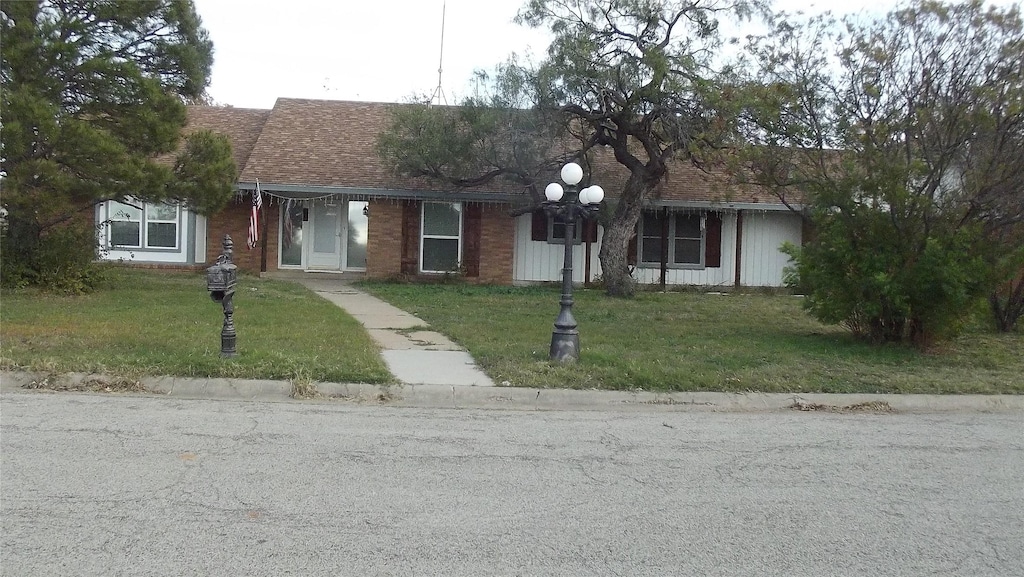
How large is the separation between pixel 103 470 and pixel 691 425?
4.81m

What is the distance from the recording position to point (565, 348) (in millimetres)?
9812

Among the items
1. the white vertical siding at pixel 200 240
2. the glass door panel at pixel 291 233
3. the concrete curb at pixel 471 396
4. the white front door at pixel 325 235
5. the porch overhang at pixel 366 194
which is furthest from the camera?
the white front door at pixel 325 235

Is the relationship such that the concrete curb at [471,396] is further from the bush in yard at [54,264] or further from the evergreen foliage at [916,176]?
the bush in yard at [54,264]

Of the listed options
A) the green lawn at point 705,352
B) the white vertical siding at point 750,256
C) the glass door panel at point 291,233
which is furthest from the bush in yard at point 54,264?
the white vertical siding at point 750,256

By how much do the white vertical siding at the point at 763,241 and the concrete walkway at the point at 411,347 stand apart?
10573mm

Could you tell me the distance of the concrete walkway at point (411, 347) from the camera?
9.06 metres

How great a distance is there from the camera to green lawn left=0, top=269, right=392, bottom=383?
28.9 ft

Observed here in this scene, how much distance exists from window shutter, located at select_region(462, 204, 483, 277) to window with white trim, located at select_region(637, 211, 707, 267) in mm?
4278

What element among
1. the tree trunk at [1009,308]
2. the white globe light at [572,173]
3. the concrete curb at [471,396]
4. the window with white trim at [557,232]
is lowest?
the concrete curb at [471,396]

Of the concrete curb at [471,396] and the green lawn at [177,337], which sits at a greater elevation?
the green lawn at [177,337]

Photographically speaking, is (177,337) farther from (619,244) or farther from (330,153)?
(330,153)

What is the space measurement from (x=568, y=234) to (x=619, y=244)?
8.47 m

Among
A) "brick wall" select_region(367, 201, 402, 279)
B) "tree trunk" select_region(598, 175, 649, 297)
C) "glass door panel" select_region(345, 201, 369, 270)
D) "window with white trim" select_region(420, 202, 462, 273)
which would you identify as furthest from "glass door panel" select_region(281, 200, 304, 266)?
"tree trunk" select_region(598, 175, 649, 297)

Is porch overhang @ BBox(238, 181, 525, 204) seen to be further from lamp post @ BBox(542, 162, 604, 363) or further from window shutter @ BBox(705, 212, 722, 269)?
lamp post @ BBox(542, 162, 604, 363)
